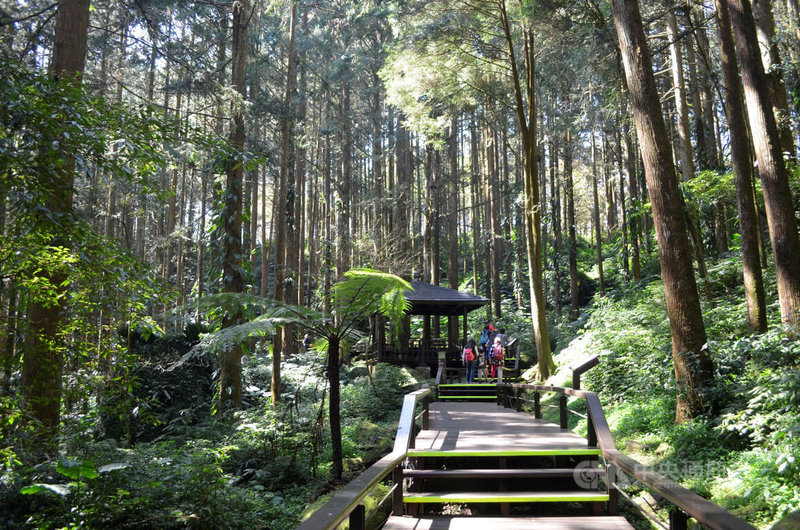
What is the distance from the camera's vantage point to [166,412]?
40.8 feet

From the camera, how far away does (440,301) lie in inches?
723

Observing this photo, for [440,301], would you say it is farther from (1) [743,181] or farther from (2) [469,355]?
(1) [743,181]

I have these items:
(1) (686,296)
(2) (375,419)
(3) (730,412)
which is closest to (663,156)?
(1) (686,296)

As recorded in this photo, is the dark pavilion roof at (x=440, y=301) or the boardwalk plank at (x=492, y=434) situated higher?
the dark pavilion roof at (x=440, y=301)

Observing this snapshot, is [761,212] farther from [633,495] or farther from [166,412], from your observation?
[166,412]

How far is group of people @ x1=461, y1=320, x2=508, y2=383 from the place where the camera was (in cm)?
1557

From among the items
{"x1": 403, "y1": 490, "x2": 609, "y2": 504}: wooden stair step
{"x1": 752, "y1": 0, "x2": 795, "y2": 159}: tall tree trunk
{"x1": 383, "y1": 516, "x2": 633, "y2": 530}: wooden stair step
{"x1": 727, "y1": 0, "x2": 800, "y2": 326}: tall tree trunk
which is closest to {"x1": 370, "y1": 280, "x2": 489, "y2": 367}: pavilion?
{"x1": 752, "y1": 0, "x2": 795, "y2": 159}: tall tree trunk

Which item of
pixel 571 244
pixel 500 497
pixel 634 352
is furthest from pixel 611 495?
pixel 571 244

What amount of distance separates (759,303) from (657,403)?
222 centimetres

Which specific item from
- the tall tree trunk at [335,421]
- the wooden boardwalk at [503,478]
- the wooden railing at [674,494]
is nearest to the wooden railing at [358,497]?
the wooden boardwalk at [503,478]

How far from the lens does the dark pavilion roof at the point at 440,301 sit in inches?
724

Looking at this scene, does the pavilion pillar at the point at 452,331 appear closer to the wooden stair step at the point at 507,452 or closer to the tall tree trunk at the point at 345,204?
the tall tree trunk at the point at 345,204

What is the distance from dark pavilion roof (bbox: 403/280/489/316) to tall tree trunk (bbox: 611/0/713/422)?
34.4 ft

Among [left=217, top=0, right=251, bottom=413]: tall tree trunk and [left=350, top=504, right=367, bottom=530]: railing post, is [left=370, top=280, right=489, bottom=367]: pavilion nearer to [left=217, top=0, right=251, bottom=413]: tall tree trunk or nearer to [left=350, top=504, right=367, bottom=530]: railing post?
[left=217, top=0, right=251, bottom=413]: tall tree trunk
